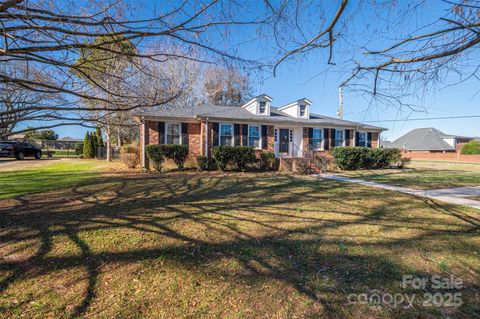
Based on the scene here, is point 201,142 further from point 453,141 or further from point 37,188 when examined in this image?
point 453,141

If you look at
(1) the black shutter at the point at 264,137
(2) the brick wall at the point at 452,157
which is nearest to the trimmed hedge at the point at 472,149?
(2) the brick wall at the point at 452,157

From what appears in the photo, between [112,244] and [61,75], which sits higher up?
[61,75]

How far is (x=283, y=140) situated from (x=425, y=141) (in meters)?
38.2

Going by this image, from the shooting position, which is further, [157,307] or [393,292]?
[393,292]

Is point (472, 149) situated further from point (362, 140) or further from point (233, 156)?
point (233, 156)

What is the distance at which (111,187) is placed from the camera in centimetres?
766

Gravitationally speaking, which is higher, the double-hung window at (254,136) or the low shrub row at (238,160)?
the double-hung window at (254,136)

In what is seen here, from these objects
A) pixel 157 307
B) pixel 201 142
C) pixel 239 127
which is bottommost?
pixel 157 307

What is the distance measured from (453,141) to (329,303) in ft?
174

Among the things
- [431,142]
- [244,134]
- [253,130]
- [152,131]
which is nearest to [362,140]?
[253,130]

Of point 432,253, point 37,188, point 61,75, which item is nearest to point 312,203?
point 432,253

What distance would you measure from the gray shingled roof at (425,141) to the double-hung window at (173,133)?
1695 inches

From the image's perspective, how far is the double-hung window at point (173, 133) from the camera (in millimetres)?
13305

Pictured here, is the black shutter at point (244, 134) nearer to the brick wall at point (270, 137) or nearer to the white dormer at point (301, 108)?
the brick wall at point (270, 137)
